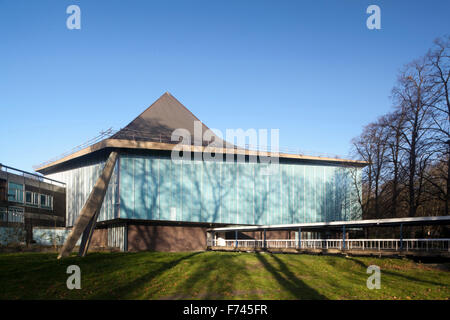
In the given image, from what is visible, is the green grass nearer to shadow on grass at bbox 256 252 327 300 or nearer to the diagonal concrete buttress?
shadow on grass at bbox 256 252 327 300

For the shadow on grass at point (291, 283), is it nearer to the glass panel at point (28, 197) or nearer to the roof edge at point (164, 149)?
the roof edge at point (164, 149)

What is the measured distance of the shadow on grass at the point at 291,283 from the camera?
13.8 m

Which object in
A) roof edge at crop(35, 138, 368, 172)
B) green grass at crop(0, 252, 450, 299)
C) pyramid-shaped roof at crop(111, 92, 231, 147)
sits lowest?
green grass at crop(0, 252, 450, 299)

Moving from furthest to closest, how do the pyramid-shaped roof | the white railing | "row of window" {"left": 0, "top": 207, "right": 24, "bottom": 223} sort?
"row of window" {"left": 0, "top": 207, "right": 24, "bottom": 223} → the pyramid-shaped roof → the white railing

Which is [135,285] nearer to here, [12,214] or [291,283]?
[291,283]

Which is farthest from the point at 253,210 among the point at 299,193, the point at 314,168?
the point at 314,168

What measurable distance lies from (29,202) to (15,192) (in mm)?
2514

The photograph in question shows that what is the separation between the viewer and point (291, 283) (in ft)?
50.9

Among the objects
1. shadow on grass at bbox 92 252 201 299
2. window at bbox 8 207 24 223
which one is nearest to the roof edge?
window at bbox 8 207 24 223

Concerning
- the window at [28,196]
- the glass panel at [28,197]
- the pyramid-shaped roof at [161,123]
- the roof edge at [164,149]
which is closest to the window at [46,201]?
the window at [28,196]

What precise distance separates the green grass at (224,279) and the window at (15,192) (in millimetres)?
22669

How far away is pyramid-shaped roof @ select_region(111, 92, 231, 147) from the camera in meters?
38.9

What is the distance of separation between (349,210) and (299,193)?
6.25 meters

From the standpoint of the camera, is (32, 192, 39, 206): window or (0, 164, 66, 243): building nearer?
(0, 164, 66, 243): building
